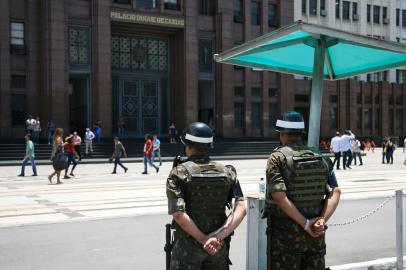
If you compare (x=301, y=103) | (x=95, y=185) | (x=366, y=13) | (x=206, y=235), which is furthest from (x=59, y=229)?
(x=366, y=13)

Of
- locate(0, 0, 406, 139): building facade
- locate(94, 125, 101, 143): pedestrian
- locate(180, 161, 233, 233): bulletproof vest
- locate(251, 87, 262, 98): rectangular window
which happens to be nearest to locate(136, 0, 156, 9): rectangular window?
locate(0, 0, 406, 139): building facade

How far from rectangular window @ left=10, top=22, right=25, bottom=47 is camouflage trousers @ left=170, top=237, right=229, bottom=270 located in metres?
33.9

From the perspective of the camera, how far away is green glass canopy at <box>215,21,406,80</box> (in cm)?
521

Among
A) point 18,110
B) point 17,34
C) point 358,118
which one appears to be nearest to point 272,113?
point 358,118

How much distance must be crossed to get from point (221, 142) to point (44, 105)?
12562mm

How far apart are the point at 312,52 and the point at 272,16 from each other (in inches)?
1601

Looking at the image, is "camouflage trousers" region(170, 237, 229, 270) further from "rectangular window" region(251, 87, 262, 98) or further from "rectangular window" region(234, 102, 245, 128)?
"rectangular window" region(251, 87, 262, 98)

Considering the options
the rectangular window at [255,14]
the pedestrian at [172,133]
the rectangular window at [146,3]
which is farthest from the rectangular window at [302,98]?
the rectangular window at [146,3]

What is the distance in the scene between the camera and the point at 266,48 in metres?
5.67

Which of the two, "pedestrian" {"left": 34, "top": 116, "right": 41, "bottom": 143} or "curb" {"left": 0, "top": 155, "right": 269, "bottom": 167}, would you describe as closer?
→ "curb" {"left": 0, "top": 155, "right": 269, "bottom": 167}

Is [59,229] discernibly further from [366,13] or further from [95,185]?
[366,13]

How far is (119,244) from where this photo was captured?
7.56 metres

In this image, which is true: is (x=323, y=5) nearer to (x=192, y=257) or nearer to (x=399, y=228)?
(x=399, y=228)

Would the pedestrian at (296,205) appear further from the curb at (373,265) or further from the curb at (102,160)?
the curb at (102,160)
